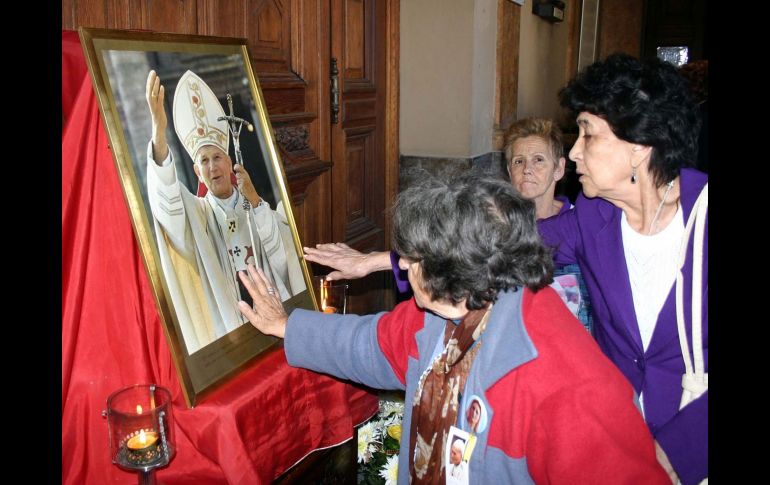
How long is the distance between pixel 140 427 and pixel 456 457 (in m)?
0.68

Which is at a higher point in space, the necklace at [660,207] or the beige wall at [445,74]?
the beige wall at [445,74]

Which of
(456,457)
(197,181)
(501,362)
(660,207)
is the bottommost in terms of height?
(456,457)

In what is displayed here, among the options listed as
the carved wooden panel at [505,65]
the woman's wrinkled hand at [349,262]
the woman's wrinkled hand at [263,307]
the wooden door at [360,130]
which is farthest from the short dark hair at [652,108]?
the carved wooden panel at [505,65]

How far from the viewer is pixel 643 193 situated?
1.98m

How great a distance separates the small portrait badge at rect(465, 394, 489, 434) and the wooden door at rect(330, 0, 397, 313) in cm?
195

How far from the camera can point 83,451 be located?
1.52 m

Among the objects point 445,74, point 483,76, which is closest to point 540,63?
point 483,76

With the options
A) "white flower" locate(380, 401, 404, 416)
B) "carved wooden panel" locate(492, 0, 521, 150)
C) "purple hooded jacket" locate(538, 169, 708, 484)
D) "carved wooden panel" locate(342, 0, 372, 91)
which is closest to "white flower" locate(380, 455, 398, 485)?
"white flower" locate(380, 401, 404, 416)

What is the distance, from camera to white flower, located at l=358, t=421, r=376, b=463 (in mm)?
2518

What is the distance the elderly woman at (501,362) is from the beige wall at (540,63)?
4441 mm

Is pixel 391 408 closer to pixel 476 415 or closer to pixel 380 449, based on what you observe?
pixel 380 449

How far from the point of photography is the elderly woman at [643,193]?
1.91 m

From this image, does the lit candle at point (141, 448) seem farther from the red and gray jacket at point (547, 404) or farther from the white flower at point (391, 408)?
the white flower at point (391, 408)
